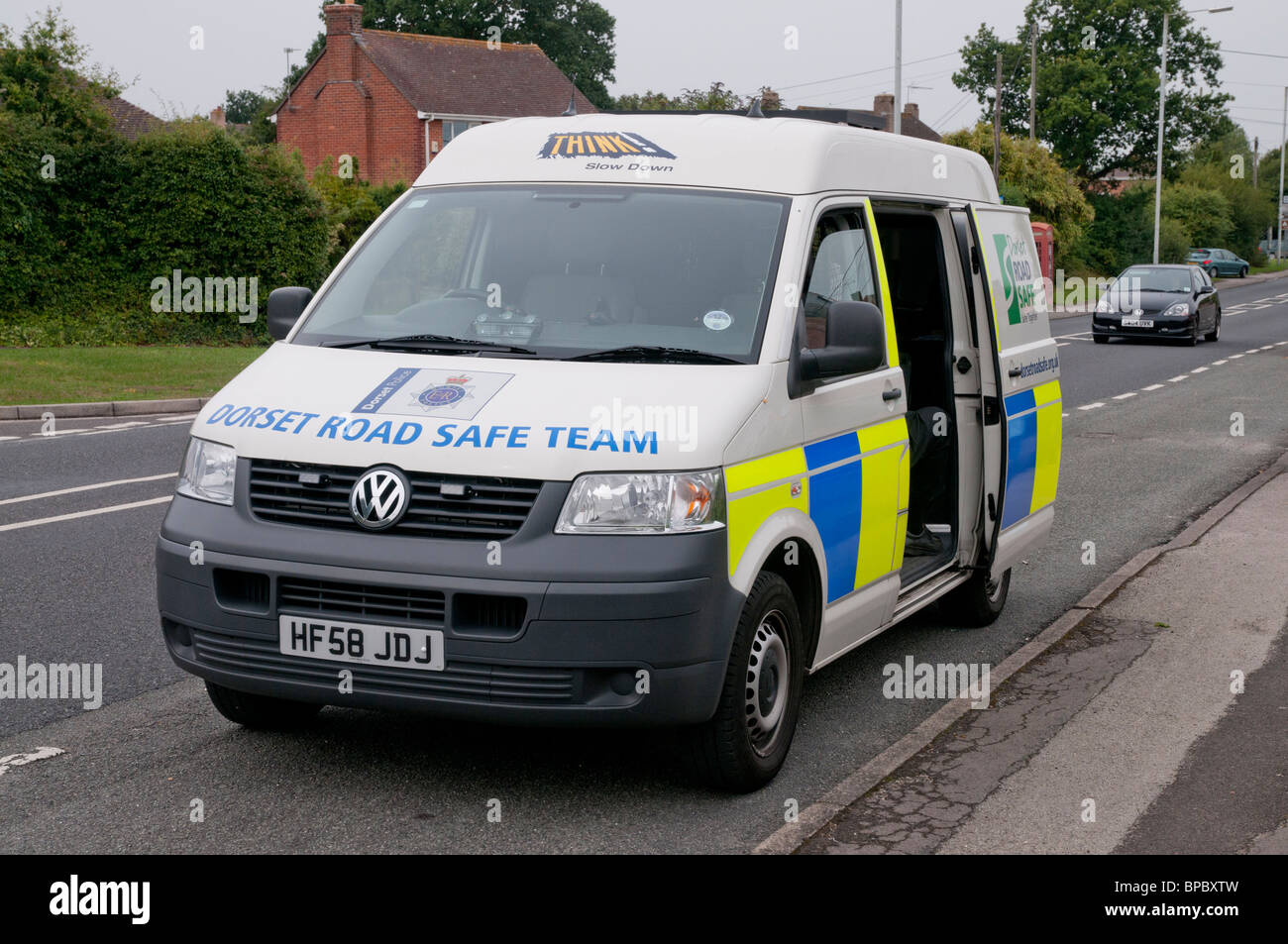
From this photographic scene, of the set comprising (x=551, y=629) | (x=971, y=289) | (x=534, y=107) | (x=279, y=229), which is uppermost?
(x=534, y=107)

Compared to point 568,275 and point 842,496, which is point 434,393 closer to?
point 568,275

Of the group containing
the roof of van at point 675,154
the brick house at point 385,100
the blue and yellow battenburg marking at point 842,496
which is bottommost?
the blue and yellow battenburg marking at point 842,496

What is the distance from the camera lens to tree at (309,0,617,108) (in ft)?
260

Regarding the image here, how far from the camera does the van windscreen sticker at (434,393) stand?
4.73m

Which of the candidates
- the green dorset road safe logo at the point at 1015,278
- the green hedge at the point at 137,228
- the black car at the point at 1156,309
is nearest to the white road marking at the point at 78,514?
the green dorset road safe logo at the point at 1015,278

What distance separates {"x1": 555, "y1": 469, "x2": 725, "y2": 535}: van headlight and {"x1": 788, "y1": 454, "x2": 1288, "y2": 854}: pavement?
3.38 feet

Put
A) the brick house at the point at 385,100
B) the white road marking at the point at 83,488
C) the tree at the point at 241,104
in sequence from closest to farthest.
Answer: the white road marking at the point at 83,488 → the brick house at the point at 385,100 → the tree at the point at 241,104

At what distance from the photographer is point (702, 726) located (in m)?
4.78

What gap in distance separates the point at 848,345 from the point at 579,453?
3.90ft

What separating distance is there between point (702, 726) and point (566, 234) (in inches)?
76.6

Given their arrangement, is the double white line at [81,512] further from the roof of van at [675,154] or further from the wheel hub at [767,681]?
the wheel hub at [767,681]

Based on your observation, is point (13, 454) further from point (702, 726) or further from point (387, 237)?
point (702, 726)

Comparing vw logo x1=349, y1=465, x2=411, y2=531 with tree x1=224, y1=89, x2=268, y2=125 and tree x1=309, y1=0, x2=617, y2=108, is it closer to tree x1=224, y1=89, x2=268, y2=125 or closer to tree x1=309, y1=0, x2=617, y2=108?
tree x1=309, y1=0, x2=617, y2=108
